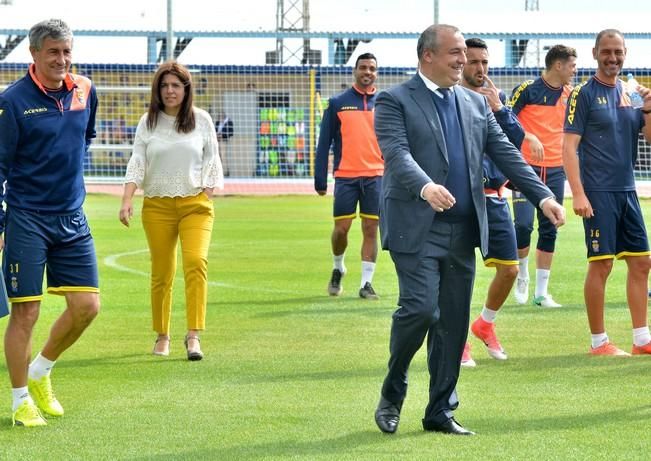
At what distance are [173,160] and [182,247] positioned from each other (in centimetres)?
65

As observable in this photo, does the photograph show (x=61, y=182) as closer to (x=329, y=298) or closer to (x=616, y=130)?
(x=616, y=130)

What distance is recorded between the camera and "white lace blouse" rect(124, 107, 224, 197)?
33.9 ft

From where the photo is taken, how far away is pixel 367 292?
1385 cm

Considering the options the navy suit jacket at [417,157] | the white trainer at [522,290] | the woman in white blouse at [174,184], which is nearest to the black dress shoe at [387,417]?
the navy suit jacket at [417,157]

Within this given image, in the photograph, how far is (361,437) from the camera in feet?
23.9

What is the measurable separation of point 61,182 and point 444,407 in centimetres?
247

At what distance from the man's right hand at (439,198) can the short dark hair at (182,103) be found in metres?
3.93

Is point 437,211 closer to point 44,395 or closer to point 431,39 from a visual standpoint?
point 431,39

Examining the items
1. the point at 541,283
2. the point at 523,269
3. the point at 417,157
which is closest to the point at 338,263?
the point at 523,269

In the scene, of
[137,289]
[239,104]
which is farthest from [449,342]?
[239,104]

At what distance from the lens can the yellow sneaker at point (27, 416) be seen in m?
7.68

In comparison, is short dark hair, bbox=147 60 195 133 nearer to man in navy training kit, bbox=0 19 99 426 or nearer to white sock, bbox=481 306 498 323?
man in navy training kit, bbox=0 19 99 426

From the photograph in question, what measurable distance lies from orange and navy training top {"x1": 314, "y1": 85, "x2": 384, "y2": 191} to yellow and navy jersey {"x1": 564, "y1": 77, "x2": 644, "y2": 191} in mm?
4433

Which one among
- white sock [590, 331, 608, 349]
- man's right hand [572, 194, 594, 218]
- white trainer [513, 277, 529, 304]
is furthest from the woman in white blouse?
white trainer [513, 277, 529, 304]
